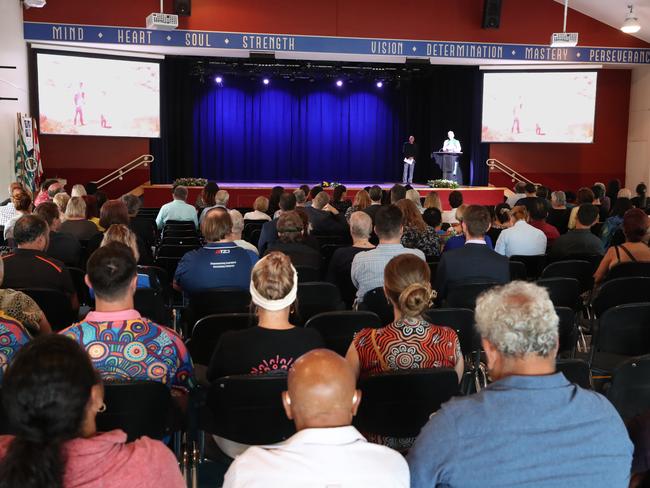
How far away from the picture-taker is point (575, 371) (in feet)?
9.68

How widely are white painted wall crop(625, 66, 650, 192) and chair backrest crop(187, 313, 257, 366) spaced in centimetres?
1497

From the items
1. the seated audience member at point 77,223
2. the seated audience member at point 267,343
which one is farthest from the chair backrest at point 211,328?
the seated audience member at point 77,223

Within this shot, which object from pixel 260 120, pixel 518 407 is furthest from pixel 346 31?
pixel 518 407

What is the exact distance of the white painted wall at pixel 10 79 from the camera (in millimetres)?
11586

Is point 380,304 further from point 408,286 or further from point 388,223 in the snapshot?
point 408,286

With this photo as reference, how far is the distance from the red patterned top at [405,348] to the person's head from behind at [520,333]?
98cm

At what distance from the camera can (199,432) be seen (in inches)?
128

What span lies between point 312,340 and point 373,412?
17.3 inches

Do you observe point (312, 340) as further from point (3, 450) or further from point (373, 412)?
point (3, 450)

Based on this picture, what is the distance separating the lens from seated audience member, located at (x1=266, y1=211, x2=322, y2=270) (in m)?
5.75

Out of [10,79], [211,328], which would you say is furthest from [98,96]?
[211,328]

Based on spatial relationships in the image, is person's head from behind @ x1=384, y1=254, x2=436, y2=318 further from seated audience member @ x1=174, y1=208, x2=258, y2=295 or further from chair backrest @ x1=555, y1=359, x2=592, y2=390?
seated audience member @ x1=174, y1=208, x2=258, y2=295

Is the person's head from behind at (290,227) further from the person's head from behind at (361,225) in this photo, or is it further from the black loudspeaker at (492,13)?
the black loudspeaker at (492,13)

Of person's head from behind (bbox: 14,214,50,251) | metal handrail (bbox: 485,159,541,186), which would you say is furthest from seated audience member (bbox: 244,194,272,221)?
metal handrail (bbox: 485,159,541,186)
